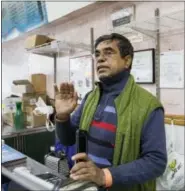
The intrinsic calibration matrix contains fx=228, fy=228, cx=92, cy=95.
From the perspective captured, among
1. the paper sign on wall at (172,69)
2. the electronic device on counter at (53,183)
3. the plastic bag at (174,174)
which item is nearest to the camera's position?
the electronic device on counter at (53,183)

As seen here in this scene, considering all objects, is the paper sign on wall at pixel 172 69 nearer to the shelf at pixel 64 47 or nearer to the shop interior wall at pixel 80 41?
the shop interior wall at pixel 80 41

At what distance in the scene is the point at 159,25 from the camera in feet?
5.90

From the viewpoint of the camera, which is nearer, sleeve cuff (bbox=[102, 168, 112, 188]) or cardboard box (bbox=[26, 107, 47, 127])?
sleeve cuff (bbox=[102, 168, 112, 188])

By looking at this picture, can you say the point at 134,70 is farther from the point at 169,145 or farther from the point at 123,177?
the point at 123,177

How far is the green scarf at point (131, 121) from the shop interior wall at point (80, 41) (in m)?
0.79

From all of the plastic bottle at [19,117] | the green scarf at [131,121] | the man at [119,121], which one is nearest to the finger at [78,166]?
the man at [119,121]

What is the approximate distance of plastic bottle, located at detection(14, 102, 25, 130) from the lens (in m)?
2.24

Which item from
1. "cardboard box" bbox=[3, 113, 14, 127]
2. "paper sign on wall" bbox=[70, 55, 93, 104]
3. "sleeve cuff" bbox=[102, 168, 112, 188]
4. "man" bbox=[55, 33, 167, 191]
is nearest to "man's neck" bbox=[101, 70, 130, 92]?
"man" bbox=[55, 33, 167, 191]

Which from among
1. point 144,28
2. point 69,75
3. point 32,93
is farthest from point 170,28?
point 32,93

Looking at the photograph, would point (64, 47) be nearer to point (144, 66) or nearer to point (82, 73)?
point (82, 73)

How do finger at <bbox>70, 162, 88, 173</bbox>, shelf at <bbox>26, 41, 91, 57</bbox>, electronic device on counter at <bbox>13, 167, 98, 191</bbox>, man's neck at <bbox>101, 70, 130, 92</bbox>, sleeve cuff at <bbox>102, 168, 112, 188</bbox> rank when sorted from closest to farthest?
electronic device on counter at <bbox>13, 167, 98, 191</bbox>
finger at <bbox>70, 162, 88, 173</bbox>
sleeve cuff at <bbox>102, 168, 112, 188</bbox>
man's neck at <bbox>101, 70, 130, 92</bbox>
shelf at <bbox>26, 41, 91, 57</bbox>

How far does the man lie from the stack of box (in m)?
1.15

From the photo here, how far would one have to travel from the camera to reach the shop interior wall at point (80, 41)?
1763 millimetres

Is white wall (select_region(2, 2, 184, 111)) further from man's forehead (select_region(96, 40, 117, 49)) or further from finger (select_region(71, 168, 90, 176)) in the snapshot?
finger (select_region(71, 168, 90, 176))
